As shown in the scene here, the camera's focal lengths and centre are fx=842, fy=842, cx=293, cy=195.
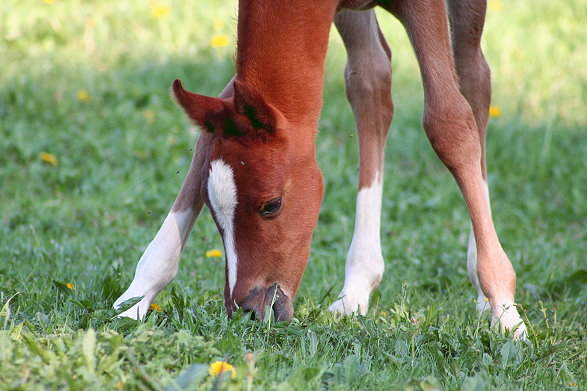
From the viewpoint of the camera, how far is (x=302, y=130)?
3484mm

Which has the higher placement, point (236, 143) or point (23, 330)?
point (236, 143)

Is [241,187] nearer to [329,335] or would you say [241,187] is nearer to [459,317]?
[329,335]

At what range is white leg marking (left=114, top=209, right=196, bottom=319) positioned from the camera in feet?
11.4

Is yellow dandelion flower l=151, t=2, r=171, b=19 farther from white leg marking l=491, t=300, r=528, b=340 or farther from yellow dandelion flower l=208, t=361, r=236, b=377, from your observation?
yellow dandelion flower l=208, t=361, r=236, b=377

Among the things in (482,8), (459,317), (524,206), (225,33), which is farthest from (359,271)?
(225,33)

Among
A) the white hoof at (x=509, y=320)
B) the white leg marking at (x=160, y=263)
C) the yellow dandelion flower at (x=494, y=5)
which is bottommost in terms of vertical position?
the white hoof at (x=509, y=320)

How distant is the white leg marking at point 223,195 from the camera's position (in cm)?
318

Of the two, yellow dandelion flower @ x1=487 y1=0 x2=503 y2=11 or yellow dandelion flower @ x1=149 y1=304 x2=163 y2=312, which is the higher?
yellow dandelion flower @ x1=487 y1=0 x2=503 y2=11

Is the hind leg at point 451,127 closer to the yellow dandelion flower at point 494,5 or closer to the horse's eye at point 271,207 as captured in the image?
the horse's eye at point 271,207

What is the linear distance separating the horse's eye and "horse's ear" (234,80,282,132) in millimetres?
282

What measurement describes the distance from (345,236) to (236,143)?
2.20m

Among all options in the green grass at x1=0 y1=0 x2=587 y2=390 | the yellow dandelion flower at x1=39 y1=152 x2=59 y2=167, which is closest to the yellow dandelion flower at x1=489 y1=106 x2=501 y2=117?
the green grass at x1=0 y1=0 x2=587 y2=390

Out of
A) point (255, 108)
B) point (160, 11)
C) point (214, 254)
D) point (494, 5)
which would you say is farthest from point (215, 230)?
point (494, 5)

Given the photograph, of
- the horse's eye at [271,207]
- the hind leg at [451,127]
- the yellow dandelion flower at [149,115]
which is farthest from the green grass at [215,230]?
the horse's eye at [271,207]
